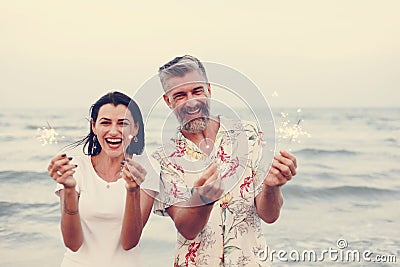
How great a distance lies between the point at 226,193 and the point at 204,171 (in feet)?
0.25

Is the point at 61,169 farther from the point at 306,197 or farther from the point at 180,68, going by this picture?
the point at 306,197

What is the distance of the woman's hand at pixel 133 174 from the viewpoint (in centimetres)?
155

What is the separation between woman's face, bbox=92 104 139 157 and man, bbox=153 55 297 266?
14 centimetres

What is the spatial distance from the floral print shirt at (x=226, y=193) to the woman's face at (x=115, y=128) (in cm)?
14

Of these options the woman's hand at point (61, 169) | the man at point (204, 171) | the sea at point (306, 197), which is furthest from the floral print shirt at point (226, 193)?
the sea at point (306, 197)

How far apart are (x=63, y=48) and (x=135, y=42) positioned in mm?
618

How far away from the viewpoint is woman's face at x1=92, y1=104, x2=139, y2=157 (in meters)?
1.74

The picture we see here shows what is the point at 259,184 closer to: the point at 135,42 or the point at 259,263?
the point at 259,263

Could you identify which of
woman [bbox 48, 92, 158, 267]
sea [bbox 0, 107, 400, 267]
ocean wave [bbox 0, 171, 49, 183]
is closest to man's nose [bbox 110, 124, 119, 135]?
woman [bbox 48, 92, 158, 267]

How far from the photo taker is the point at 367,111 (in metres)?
6.48

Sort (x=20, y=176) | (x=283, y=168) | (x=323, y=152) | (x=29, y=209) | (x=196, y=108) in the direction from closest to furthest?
(x=283, y=168), (x=196, y=108), (x=29, y=209), (x=20, y=176), (x=323, y=152)

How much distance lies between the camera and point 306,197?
514cm

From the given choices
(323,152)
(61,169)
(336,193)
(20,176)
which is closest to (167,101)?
(61,169)

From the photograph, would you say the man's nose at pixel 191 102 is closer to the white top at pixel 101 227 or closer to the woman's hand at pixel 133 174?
the woman's hand at pixel 133 174
